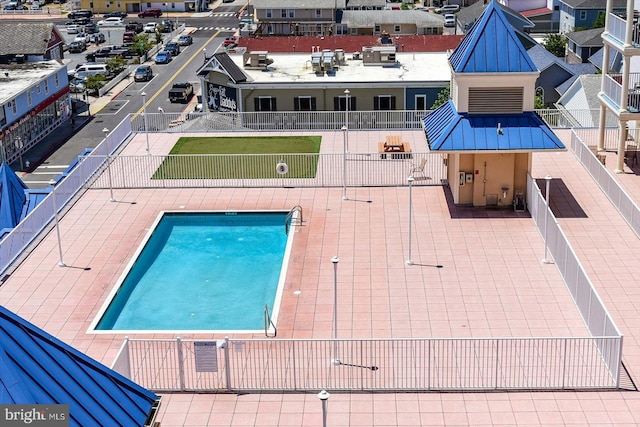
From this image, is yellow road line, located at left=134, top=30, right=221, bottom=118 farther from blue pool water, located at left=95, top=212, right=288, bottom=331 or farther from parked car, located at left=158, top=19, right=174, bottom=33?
blue pool water, located at left=95, top=212, right=288, bottom=331

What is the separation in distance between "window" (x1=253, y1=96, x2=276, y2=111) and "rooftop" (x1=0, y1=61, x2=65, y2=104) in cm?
1449

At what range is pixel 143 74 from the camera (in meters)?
77.4

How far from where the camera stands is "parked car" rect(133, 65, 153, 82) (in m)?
77.2

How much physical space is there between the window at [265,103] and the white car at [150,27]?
149 feet

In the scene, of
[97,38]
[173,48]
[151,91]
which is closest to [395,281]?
[151,91]

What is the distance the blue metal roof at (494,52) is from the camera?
3569 cm

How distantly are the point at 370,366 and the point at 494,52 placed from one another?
15.9 m

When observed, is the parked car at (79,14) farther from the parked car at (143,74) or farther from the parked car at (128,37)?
the parked car at (143,74)

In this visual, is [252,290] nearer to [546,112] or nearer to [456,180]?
[456,180]

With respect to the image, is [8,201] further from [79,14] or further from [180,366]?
[79,14]

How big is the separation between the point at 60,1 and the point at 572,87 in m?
82.9

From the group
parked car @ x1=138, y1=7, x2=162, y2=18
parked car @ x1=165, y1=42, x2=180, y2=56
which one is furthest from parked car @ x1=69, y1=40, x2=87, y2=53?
parked car @ x1=138, y1=7, x2=162, y2=18

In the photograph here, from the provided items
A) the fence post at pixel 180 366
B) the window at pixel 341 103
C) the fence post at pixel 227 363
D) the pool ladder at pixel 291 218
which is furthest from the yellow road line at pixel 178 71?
the fence post at pixel 227 363
